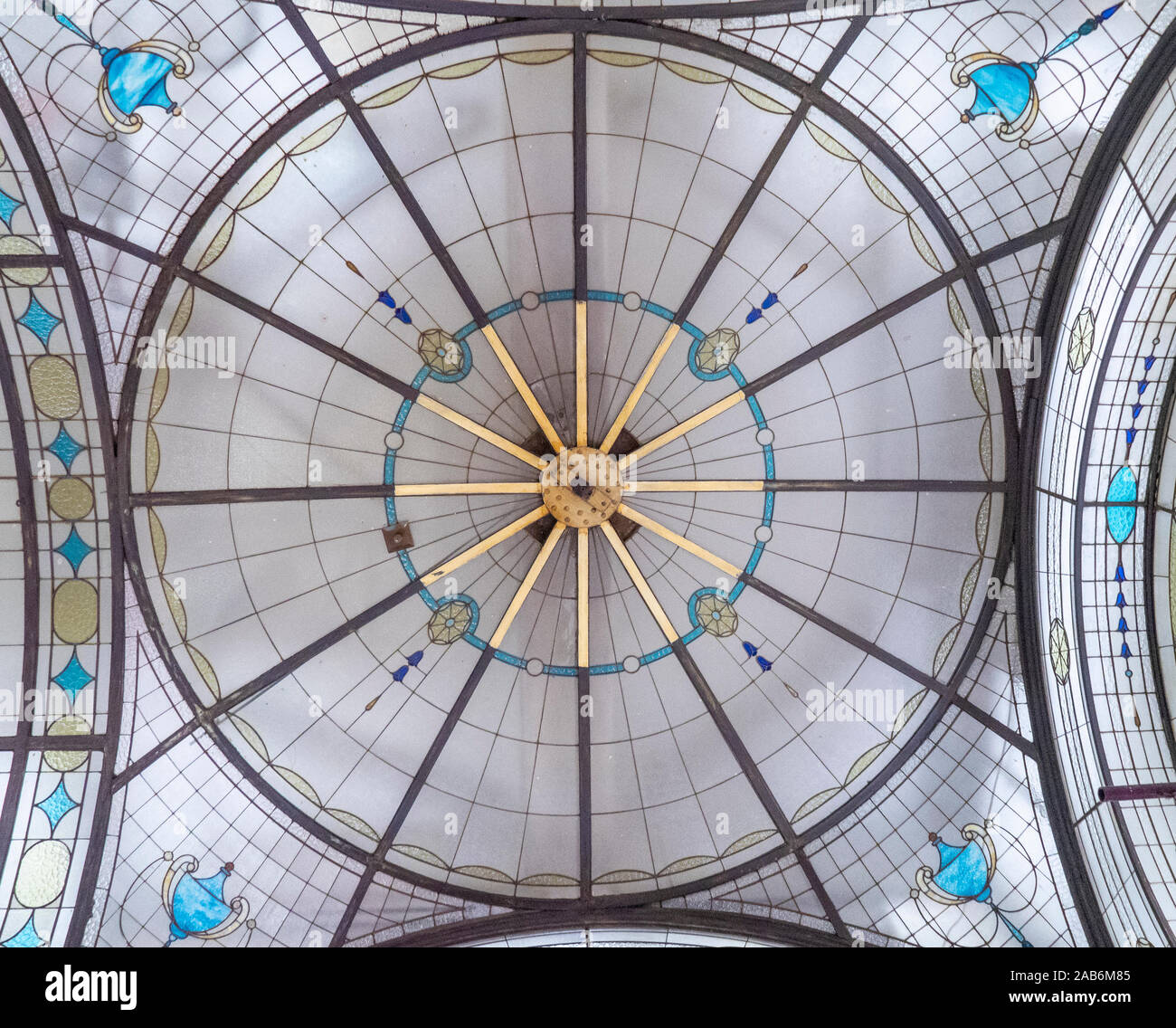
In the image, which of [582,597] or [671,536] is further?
[582,597]

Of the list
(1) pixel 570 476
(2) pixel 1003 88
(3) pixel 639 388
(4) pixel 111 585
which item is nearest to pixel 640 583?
(1) pixel 570 476

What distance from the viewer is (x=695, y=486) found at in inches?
524

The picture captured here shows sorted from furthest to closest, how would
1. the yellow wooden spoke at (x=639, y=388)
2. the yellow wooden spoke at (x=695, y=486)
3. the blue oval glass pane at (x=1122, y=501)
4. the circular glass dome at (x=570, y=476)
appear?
Result: the yellow wooden spoke at (x=695, y=486) < the yellow wooden spoke at (x=639, y=388) < the blue oval glass pane at (x=1122, y=501) < the circular glass dome at (x=570, y=476)

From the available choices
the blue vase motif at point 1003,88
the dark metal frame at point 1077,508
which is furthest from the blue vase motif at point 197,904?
the blue vase motif at point 1003,88

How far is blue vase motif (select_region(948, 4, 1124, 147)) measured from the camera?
10.9 m

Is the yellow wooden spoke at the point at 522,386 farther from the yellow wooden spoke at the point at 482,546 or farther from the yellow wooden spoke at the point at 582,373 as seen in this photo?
the yellow wooden spoke at the point at 482,546

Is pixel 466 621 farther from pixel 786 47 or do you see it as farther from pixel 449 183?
pixel 786 47

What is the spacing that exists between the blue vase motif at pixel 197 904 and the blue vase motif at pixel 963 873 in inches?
325

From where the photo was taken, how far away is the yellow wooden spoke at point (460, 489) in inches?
517

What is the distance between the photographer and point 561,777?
13.7 meters

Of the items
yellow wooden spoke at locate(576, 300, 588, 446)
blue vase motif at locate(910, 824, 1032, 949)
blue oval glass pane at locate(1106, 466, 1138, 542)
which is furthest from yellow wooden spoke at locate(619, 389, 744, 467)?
blue vase motif at locate(910, 824, 1032, 949)

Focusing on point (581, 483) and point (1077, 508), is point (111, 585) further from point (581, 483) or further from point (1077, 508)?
point (1077, 508)

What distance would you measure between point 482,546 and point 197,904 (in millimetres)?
5440

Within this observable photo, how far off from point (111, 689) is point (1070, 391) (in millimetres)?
11594
